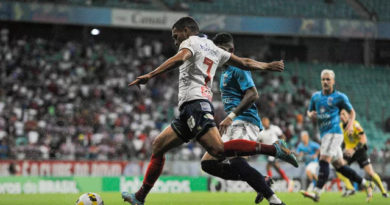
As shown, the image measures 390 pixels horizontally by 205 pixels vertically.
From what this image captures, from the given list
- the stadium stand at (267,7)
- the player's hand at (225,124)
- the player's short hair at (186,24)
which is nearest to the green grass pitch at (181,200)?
the player's hand at (225,124)

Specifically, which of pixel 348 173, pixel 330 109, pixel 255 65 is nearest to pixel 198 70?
pixel 255 65

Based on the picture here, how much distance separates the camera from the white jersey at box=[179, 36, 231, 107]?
7703 millimetres

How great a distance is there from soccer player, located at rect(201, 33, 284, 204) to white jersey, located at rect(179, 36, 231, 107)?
615mm

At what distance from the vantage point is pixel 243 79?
28.7 ft

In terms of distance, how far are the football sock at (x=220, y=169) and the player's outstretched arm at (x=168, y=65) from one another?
5.87 feet

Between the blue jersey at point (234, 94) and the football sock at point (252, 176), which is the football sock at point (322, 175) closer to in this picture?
the blue jersey at point (234, 94)

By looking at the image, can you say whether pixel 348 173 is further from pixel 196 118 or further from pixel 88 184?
pixel 88 184

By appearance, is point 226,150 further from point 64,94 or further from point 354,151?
point 64,94

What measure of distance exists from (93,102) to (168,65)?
18.8 metres

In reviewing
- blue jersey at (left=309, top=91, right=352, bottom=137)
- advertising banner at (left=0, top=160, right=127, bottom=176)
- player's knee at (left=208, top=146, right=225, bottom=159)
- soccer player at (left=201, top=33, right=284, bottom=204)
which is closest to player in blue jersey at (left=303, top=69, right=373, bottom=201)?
blue jersey at (left=309, top=91, right=352, bottom=137)

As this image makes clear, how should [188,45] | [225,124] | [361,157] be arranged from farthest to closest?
[361,157] → [225,124] → [188,45]

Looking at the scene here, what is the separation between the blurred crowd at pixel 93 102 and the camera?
2180 centimetres

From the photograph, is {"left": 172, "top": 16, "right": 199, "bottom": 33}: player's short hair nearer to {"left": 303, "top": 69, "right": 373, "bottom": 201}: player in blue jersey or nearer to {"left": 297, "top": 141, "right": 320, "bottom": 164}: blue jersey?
{"left": 303, "top": 69, "right": 373, "bottom": 201}: player in blue jersey

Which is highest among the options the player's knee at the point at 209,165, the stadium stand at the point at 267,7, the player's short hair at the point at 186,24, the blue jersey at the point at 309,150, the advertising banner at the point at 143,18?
the stadium stand at the point at 267,7
